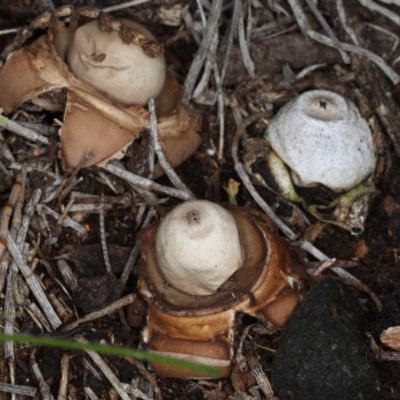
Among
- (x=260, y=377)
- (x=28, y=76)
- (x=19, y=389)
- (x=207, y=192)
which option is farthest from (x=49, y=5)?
(x=260, y=377)

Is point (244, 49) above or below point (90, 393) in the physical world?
above

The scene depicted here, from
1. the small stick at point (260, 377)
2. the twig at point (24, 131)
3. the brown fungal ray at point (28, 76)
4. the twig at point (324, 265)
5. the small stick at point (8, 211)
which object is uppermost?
the brown fungal ray at point (28, 76)

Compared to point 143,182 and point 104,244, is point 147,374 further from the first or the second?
point 143,182

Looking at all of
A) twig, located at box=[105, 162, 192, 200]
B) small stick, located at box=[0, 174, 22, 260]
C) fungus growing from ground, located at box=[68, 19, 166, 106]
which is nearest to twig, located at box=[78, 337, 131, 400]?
small stick, located at box=[0, 174, 22, 260]

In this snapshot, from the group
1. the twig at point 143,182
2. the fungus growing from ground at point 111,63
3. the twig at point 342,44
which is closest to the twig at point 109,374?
the twig at point 143,182

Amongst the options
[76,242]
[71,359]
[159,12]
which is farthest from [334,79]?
[71,359]

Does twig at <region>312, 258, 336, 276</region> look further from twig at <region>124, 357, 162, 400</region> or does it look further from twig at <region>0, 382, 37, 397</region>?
twig at <region>0, 382, 37, 397</region>

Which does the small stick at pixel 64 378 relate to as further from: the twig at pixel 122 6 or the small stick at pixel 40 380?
the twig at pixel 122 6
